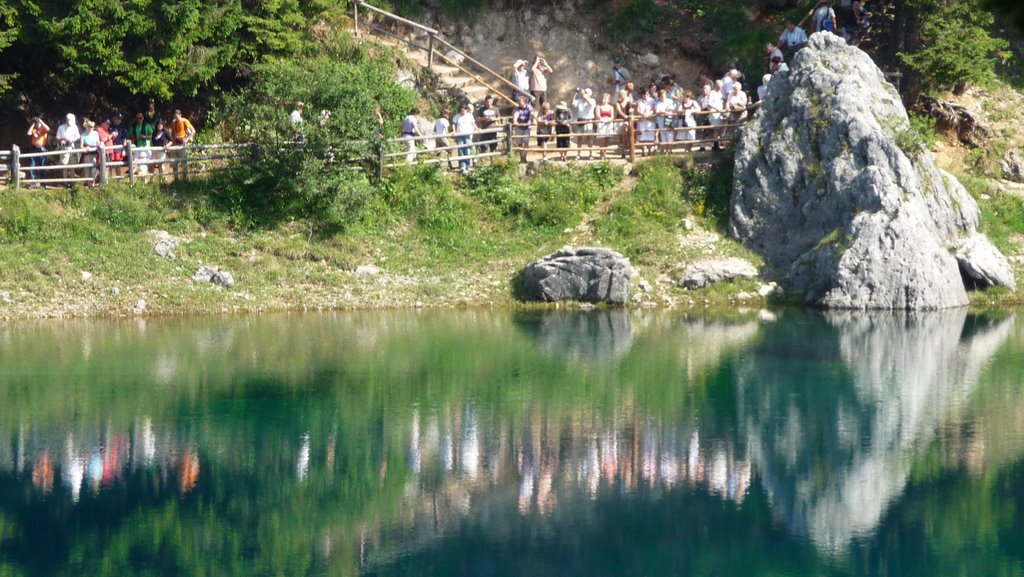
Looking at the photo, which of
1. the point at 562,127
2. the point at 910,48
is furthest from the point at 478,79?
the point at 910,48

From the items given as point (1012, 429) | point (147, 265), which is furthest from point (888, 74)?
point (147, 265)

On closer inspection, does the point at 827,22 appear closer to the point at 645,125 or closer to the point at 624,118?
the point at 645,125

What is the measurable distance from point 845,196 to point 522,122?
939 centimetres

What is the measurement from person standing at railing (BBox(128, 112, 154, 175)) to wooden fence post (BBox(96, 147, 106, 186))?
0.80 meters

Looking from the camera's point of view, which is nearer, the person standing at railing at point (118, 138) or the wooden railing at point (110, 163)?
the wooden railing at point (110, 163)

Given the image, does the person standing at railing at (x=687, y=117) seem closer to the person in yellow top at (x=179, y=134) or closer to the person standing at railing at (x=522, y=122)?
the person standing at railing at (x=522, y=122)

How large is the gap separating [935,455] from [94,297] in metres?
19.7

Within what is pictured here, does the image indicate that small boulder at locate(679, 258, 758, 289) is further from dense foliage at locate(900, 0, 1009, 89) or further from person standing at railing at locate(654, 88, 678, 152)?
dense foliage at locate(900, 0, 1009, 89)

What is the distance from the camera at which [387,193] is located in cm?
3556

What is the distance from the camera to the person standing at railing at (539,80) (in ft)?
128

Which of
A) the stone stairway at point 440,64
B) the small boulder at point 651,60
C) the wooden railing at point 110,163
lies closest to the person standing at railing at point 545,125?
the stone stairway at point 440,64

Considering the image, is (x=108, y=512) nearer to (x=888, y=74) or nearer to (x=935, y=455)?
(x=935, y=455)

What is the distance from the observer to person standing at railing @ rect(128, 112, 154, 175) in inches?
1373

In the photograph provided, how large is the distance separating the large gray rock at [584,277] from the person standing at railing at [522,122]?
513 cm
